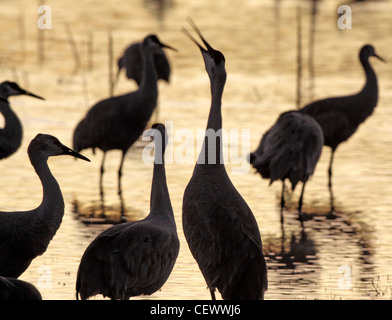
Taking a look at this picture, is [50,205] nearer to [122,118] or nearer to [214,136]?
[214,136]

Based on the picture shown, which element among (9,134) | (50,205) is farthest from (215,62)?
(9,134)

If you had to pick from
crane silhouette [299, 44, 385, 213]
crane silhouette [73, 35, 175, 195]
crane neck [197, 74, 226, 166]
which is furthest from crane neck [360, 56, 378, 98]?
crane neck [197, 74, 226, 166]

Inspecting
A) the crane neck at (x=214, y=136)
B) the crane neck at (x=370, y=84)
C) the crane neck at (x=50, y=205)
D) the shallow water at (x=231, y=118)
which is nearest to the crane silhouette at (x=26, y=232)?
the crane neck at (x=50, y=205)

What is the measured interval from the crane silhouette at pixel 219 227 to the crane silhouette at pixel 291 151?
4.03 m

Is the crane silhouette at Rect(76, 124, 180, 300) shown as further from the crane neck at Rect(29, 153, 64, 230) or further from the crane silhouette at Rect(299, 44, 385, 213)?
the crane silhouette at Rect(299, 44, 385, 213)

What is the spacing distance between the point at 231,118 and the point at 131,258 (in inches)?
409

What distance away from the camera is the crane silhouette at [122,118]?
15.2m

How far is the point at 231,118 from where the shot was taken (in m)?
19.0

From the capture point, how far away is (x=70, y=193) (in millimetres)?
14359

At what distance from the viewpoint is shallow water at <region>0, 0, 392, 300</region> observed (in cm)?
1093

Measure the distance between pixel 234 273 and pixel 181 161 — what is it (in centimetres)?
761

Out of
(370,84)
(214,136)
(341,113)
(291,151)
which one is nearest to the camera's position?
(214,136)

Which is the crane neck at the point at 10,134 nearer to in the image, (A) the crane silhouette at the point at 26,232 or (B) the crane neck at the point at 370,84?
(A) the crane silhouette at the point at 26,232

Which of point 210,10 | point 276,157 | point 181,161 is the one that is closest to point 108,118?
point 181,161
